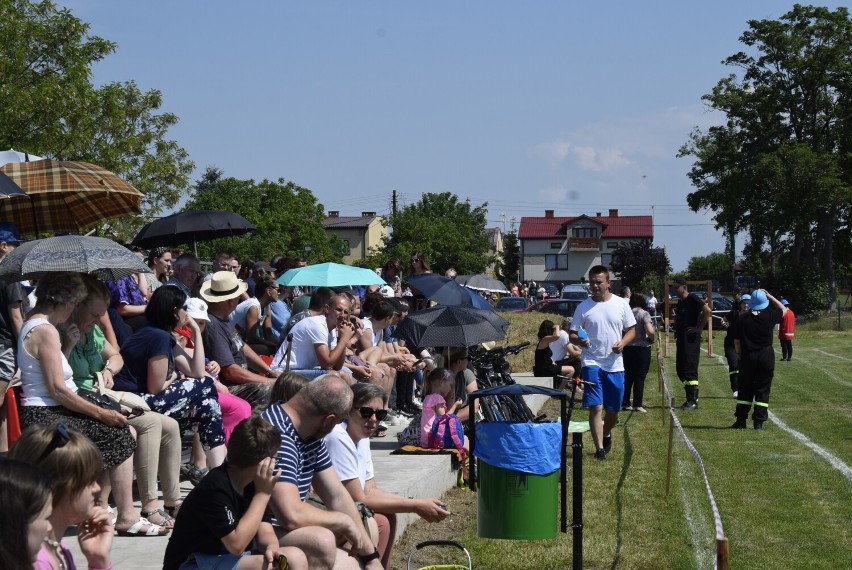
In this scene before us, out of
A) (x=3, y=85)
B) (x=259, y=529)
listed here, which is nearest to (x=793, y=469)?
(x=259, y=529)

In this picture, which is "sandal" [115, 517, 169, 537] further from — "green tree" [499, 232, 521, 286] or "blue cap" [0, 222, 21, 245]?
"green tree" [499, 232, 521, 286]

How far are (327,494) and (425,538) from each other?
2.49 metres

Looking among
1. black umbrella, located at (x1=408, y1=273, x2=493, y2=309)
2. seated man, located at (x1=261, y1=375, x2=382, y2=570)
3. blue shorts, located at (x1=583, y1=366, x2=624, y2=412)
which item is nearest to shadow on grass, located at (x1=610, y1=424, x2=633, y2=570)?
blue shorts, located at (x1=583, y1=366, x2=624, y2=412)

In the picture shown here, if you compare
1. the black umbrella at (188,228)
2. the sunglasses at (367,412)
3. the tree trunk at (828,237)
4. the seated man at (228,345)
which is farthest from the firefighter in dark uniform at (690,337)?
the tree trunk at (828,237)

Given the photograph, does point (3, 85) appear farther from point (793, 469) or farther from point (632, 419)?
point (793, 469)

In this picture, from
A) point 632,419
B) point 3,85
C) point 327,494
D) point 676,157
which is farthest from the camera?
point 676,157

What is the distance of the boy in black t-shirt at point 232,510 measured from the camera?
196 inches

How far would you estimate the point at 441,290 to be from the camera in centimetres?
1546

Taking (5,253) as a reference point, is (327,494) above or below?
below

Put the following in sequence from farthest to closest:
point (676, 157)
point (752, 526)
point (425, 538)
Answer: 1. point (676, 157)
2. point (752, 526)
3. point (425, 538)

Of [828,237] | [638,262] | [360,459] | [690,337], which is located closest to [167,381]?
[360,459]

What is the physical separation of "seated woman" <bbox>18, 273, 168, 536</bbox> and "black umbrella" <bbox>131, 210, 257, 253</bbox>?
21.5 ft

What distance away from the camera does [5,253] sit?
8430mm

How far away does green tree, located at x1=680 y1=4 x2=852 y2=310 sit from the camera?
190ft
